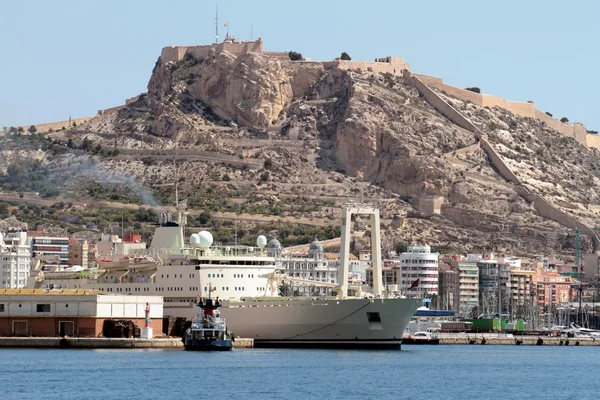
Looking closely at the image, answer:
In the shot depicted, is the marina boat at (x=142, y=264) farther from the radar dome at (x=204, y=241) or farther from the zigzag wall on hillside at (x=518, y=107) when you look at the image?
the zigzag wall on hillside at (x=518, y=107)

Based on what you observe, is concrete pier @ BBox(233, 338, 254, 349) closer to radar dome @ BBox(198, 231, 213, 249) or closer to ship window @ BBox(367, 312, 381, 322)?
ship window @ BBox(367, 312, 381, 322)

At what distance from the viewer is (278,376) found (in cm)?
5269

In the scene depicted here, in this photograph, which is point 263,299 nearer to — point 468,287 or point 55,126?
point 468,287

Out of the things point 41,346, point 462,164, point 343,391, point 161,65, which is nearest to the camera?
point 343,391

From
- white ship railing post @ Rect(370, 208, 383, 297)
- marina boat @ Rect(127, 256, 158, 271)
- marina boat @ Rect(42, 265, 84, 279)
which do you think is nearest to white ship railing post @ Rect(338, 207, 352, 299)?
white ship railing post @ Rect(370, 208, 383, 297)

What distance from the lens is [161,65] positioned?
13875 centimetres

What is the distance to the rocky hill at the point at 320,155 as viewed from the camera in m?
125

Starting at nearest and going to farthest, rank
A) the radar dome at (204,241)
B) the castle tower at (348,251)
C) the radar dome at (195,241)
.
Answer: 1. the castle tower at (348,251)
2. the radar dome at (204,241)
3. the radar dome at (195,241)

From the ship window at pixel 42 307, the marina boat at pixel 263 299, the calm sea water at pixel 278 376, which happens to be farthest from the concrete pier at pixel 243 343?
the ship window at pixel 42 307

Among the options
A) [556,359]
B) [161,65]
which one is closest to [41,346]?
[556,359]

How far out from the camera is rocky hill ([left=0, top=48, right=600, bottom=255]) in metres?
125

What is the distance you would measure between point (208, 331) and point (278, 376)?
10294 mm

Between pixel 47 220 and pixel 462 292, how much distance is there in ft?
104

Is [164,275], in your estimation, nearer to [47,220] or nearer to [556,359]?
[556,359]
